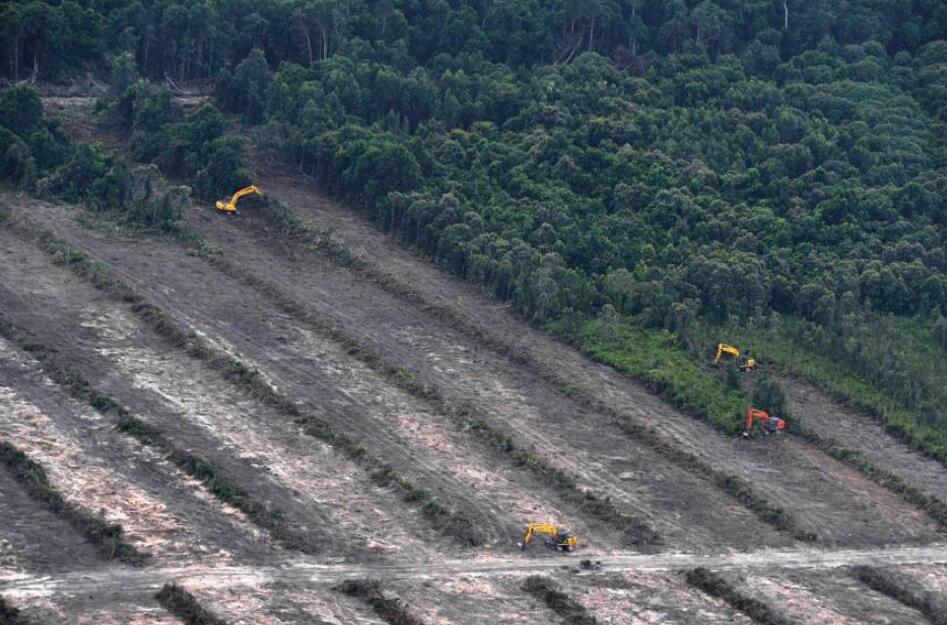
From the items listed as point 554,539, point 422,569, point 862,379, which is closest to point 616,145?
point 862,379

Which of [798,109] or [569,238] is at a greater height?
[798,109]

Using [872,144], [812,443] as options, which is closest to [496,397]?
[812,443]

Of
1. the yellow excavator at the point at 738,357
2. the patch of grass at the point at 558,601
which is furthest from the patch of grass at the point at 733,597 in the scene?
the yellow excavator at the point at 738,357

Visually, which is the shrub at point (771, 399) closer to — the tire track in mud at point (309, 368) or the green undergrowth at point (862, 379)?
the green undergrowth at point (862, 379)

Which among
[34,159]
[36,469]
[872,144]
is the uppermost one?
[872,144]

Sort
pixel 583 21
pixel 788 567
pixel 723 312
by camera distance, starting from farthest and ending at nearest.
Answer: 1. pixel 583 21
2. pixel 723 312
3. pixel 788 567

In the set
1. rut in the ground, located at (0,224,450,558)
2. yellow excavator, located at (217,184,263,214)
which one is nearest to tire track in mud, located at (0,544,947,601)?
rut in the ground, located at (0,224,450,558)

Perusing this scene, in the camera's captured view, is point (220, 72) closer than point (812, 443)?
No

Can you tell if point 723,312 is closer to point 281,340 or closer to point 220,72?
point 281,340
